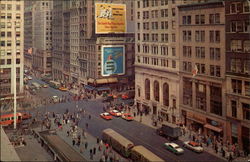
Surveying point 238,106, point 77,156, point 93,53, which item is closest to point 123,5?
point 93,53

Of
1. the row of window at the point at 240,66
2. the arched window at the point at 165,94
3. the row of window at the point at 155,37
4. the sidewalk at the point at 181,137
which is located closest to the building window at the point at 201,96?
the sidewalk at the point at 181,137

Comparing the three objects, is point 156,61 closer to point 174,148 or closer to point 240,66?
point 240,66

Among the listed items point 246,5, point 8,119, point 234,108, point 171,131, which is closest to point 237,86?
point 234,108

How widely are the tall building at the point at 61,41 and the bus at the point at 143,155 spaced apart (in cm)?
7985

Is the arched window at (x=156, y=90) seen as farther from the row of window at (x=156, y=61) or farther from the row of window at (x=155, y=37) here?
the row of window at (x=155, y=37)

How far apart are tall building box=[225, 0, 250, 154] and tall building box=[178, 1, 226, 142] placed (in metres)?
1.38

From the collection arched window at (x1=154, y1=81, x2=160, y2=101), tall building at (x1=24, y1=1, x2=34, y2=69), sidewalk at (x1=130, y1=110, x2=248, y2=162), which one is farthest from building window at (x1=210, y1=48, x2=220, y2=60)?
tall building at (x1=24, y1=1, x2=34, y2=69)

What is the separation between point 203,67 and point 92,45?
5193 centimetres

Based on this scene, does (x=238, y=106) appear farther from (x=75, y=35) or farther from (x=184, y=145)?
(x=75, y=35)

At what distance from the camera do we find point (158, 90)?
7031cm

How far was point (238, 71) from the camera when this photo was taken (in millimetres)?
49219

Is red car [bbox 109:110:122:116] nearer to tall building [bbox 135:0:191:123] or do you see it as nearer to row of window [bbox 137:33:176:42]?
tall building [bbox 135:0:191:123]

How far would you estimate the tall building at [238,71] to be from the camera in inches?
1864

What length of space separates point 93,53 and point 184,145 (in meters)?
57.9
